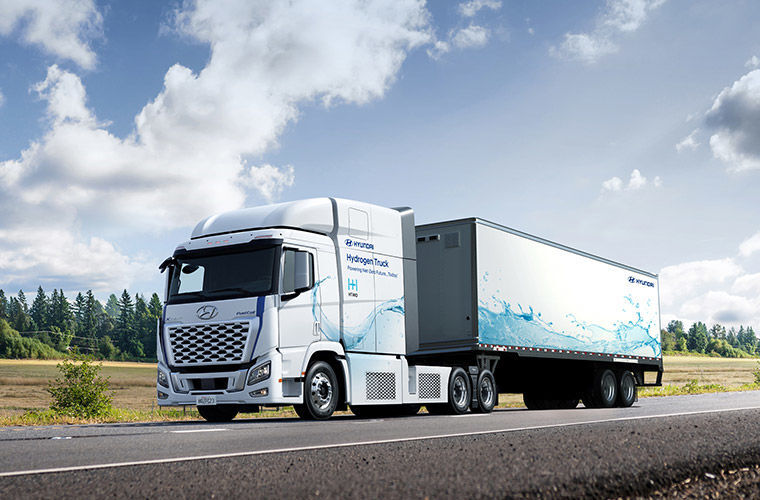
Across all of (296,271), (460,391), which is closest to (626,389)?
(460,391)

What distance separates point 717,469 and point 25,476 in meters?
4.41

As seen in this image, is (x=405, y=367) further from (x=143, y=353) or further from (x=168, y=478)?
(x=143, y=353)

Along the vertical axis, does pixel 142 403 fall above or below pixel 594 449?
below

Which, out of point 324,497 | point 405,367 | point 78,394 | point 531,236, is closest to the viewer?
point 324,497

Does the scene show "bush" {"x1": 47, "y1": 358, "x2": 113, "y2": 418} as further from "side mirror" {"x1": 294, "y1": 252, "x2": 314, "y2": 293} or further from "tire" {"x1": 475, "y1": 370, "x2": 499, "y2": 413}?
"side mirror" {"x1": 294, "y1": 252, "x2": 314, "y2": 293}

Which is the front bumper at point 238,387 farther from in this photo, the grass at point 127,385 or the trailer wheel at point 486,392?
the grass at point 127,385

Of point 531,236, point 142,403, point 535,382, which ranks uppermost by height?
point 531,236

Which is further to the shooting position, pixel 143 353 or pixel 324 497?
pixel 143 353

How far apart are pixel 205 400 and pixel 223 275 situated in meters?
2.08

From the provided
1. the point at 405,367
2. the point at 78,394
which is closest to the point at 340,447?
the point at 405,367

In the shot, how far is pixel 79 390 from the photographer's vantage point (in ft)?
73.6

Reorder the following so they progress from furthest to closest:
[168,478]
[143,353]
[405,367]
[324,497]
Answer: [143,353] → [405,367] → [168,478] → [324,497]

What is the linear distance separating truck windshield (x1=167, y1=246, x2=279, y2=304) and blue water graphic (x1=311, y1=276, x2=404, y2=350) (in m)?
0.95

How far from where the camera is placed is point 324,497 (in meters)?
3.68
